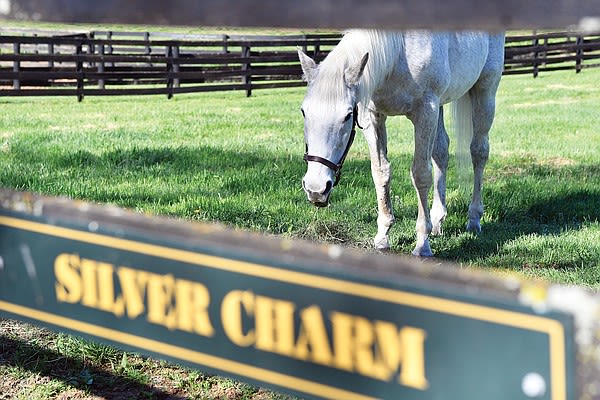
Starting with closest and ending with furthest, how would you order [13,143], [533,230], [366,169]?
[533,230]
[366,169]
[13,143]

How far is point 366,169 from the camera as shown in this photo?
7.65m

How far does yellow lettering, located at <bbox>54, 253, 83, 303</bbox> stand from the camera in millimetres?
1050

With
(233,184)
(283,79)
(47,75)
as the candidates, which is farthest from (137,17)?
(283,79)

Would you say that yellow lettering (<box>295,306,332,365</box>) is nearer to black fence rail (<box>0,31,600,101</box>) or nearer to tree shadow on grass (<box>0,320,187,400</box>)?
tree shadow on grass (<box>0,320,187,400</box>)

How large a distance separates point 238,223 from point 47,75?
37.7ft

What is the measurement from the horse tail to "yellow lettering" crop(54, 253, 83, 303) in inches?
224

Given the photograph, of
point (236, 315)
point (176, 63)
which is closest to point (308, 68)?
point (236, 315)

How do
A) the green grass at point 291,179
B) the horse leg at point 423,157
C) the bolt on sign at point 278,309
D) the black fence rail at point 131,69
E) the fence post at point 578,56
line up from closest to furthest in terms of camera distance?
1. the bolt on sign at point 278,309
2. the horse leg at point 423,157
3. the green grass at point 291,179
4. the black fence rail at point 131,69
5. the fence post at point 578,56

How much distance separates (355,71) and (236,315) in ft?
12.3

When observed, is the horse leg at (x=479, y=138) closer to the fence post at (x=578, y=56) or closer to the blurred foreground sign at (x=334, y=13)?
the blurred foreground sign at (x=334, y=13)

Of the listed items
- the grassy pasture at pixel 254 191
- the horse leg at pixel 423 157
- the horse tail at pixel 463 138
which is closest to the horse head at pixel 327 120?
the horse leg at pixel 423 157

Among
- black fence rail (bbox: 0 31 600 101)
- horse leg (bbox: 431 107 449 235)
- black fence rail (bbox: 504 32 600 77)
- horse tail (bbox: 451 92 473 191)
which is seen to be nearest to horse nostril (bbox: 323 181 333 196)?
horse leg (bbox: 431 107 449 235)

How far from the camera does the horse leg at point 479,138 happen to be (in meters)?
6.19

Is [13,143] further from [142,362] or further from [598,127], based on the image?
[598,127]
